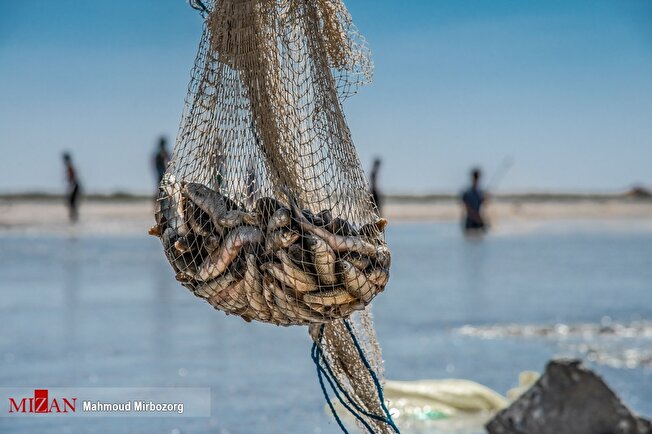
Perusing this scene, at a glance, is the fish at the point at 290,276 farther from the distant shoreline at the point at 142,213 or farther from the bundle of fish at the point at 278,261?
the distant shoreline at the point at 142,213

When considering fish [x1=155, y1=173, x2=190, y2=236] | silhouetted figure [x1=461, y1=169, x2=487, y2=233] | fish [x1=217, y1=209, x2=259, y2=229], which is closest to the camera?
fish [x1=217, y1=209, x2=259, y2=229]

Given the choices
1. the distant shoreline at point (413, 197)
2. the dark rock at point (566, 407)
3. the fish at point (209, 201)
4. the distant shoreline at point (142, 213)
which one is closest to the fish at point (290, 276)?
the fish at point (209, 201)

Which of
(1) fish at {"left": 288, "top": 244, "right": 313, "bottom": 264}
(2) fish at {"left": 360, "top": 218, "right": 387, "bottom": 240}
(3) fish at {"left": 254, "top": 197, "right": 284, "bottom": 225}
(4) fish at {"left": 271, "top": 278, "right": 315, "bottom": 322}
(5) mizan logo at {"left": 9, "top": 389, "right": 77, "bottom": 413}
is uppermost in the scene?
(3) fish at {"left": 254, "top": 197, "right": 284, "bottom": 225}

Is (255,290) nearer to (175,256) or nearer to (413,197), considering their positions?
(175,256)

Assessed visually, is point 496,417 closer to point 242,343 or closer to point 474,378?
point 474,378

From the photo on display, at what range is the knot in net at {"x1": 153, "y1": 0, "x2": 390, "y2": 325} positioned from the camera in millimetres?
2678

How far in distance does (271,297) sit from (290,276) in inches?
3.4

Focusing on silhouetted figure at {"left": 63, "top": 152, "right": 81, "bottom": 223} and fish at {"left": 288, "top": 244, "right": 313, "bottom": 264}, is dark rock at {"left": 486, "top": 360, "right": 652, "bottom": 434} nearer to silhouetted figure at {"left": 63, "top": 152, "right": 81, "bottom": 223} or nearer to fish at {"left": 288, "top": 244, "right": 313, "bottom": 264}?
fish at {"left": 288, "top": 244, "right": 313, "bottom": 264}

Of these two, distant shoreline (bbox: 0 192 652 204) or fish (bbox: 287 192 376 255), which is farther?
distant shoreline (bbox: 0 192 652 204)

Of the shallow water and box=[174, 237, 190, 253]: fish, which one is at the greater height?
box=[174, 237, 190, 253]: fish

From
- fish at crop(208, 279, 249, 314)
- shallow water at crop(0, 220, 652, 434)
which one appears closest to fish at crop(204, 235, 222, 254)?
fish at crop(208, 279, 249, 314)

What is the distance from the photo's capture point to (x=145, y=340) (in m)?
8.08

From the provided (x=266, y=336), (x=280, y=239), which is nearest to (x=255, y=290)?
(x=280, y=239)

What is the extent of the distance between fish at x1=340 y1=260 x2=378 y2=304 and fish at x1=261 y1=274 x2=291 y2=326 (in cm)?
17
